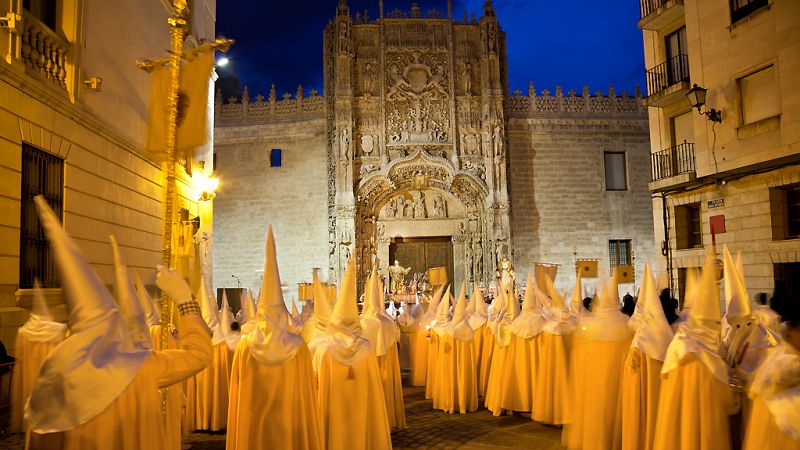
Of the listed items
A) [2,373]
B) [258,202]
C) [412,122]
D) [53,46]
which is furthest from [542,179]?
[2,373]

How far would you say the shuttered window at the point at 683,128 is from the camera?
15961 mm

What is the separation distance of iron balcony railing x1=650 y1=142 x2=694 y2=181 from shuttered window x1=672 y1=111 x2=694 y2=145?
0.88 feet

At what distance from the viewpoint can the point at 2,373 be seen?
21.7ft

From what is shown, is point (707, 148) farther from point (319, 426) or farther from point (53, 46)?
point (53, 46)

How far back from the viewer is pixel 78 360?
2.64 metres

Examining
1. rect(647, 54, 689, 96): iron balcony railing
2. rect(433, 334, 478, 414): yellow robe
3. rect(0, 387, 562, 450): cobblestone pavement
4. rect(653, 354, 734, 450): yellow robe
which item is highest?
rect(647, 54, 689, 96): iron balcony railing

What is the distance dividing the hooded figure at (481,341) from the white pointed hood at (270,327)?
4.79 metres

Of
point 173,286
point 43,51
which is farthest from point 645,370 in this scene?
point 43,51

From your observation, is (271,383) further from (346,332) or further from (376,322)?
(376,322)

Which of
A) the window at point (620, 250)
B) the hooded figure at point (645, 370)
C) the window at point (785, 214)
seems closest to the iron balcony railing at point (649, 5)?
the window at point (785, 214)

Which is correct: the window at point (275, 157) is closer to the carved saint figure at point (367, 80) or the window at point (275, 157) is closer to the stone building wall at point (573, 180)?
Answer: the carved saint figure at point (367, 80)

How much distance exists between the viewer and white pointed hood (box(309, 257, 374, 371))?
5457mm

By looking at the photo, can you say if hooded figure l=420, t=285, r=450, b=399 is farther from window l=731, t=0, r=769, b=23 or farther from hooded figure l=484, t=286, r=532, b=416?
window l=731, t=0, r=769, b=23

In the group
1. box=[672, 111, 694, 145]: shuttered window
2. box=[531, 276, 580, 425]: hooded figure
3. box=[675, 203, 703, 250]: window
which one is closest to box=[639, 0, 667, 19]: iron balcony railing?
box=[672, 111, 694, 145]: shuttered window
